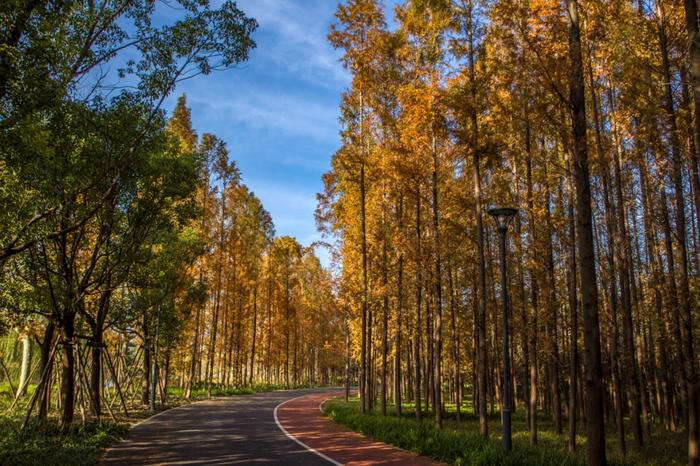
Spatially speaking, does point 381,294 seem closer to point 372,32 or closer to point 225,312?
point 372,32

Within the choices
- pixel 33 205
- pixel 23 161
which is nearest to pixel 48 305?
pixel 33 205

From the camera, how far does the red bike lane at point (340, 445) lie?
1069 cm

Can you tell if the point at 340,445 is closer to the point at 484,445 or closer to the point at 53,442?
the point at 484,445

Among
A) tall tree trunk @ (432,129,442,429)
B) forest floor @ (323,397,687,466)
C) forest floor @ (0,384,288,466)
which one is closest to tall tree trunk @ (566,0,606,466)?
forest floor @ (323,397,687,466)

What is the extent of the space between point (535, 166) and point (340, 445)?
40.9 ft

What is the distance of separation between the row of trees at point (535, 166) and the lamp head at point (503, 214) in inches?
63.4

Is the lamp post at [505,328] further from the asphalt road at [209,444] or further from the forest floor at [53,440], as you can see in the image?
the forest floor at [53,440]

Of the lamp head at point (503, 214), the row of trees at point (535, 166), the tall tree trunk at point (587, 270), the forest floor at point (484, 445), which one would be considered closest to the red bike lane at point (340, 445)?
the forest floor at point (484, 445)

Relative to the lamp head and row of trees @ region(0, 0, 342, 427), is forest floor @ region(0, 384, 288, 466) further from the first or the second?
the lamp head

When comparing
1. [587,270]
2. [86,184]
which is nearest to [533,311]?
[587,270]

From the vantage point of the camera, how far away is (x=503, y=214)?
1058cm

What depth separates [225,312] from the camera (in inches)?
1507

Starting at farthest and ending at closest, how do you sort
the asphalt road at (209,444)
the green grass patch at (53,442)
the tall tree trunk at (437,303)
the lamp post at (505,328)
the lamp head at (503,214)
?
the tall tree trunk at (437,303) → the asphalt road at (209,444) → the lamp head at (503,214) → the green grass patch at (53,442) → the lamp post at (505,328)

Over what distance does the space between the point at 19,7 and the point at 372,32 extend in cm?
1451
